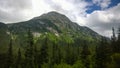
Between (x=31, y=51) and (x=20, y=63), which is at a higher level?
(x=31, y=51)

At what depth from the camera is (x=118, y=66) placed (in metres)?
51.3

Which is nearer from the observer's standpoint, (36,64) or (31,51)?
(31,51)

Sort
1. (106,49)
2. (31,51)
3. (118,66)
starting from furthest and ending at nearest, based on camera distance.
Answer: (31,51) → (106,49) → (118,66)

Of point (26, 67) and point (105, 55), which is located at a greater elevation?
point (105, 55)

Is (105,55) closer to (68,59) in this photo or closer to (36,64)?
(36,64)

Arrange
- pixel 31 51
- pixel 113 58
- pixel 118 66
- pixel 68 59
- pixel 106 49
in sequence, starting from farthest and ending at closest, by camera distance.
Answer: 1. pixel 68 59
2. pixel 31 51
3. pixel 106 49
4. pixel 113 58
5. pixel 118 66

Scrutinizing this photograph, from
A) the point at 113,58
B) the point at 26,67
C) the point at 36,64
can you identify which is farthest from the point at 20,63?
the point at 113,58

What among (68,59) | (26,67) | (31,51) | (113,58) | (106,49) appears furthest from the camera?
(68,59)

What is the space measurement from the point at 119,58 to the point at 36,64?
31135mm

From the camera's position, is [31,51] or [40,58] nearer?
[31,51]

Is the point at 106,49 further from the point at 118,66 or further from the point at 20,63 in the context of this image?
the point at 20,63

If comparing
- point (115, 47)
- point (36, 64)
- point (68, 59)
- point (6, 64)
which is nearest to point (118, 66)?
point (115, 47)

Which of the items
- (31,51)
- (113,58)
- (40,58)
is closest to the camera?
(113,58)

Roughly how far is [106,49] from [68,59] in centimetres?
4612
